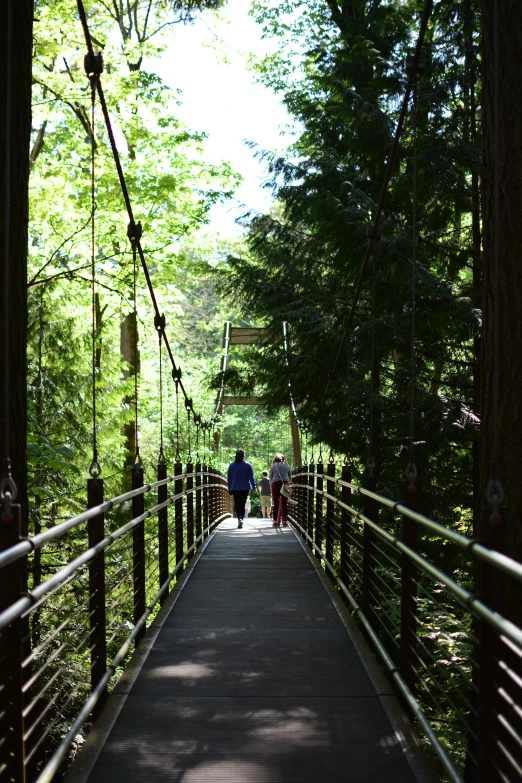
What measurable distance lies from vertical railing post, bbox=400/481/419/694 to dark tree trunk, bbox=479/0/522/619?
0.40m

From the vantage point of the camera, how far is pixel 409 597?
12.2ft

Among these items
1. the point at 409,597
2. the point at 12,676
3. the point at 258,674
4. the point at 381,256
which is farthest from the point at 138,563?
the point at 381,256

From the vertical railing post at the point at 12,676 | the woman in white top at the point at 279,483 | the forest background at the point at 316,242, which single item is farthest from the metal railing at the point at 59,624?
the woman in white top at the point at 279,483

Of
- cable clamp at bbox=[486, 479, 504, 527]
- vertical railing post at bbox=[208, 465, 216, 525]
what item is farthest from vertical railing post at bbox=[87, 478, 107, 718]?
vertical railing post at bbox=[208, 465, 216, 525]

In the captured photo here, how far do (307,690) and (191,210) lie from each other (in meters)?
12.5

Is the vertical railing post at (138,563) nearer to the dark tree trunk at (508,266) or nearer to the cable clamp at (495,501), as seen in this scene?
the dark tree trunk at (508,266)

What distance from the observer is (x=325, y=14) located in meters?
13.4

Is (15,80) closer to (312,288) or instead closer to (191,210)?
(312,288)

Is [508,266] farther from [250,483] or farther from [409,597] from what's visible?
[250,483]

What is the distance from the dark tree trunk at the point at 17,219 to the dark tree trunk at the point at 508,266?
193 centimetres

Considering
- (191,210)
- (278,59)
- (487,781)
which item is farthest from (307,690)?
(278,59)

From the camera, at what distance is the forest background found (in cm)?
953

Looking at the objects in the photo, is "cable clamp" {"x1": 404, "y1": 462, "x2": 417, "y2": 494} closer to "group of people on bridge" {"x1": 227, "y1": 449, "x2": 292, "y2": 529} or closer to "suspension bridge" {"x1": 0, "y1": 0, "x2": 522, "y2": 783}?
"suspension bridge" {"x1": 0, "y1": 0, "x2": 522, "y2": 783}

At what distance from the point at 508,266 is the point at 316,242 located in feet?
27.4
